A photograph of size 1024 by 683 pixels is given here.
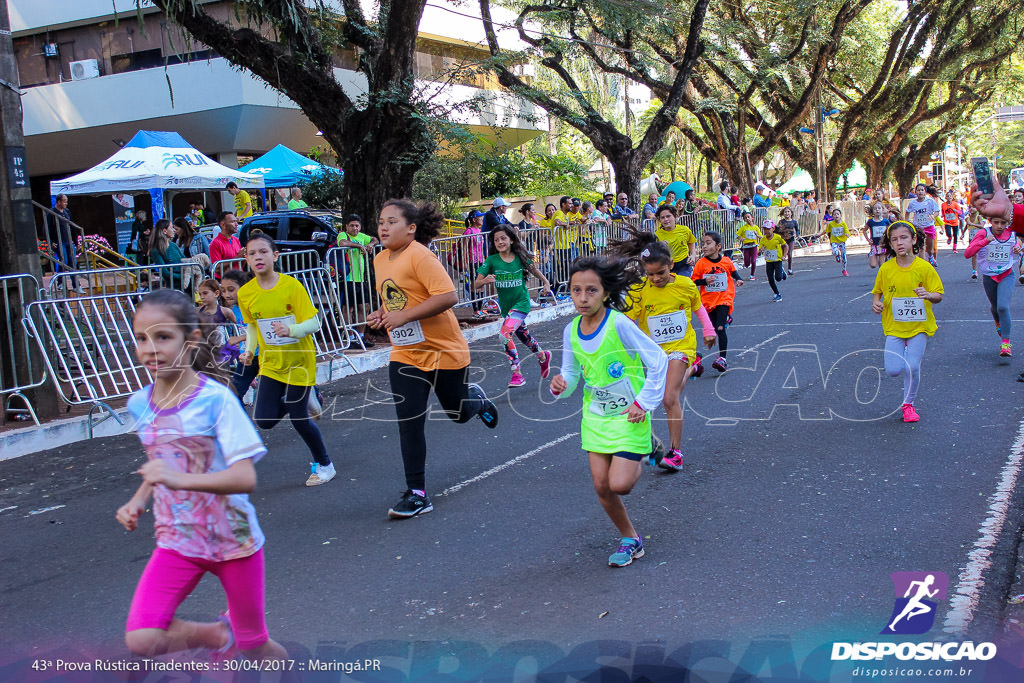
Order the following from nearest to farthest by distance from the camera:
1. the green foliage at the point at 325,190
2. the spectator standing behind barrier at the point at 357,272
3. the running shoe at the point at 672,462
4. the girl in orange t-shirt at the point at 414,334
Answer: the girl in orange t-shirt at the point at 414,334 < the running shoe at the point at 672,462 < the spectator standing behind barrier at the point at 357,272 < the green foliage at the point at 325,190

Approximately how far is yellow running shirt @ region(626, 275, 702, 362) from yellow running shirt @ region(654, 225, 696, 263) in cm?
572

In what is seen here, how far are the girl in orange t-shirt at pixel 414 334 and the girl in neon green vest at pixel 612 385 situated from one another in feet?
3.80

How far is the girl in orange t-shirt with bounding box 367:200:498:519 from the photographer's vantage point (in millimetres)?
5812

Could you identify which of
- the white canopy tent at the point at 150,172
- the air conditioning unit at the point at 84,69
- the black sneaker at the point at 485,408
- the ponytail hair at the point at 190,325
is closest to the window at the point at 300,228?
the white canopy tent at the point at 150,172

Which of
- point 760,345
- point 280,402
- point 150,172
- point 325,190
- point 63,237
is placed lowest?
point 760,345

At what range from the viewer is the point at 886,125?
123 ft

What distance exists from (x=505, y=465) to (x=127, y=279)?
18.6 ft

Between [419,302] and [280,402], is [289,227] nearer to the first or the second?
[280,402]

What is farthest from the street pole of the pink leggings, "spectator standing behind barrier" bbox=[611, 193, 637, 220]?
"spectator standing behind barrier" bbox=[611, 193, 637, 220]

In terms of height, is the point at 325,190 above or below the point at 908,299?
above

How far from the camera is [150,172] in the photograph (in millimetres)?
15508

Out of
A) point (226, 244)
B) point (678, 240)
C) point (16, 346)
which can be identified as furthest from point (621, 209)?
point (16, 346)

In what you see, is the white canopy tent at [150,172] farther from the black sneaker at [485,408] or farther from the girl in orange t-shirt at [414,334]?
the girl in orange t-shirt at [414,334]

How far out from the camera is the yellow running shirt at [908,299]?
7.75 m
